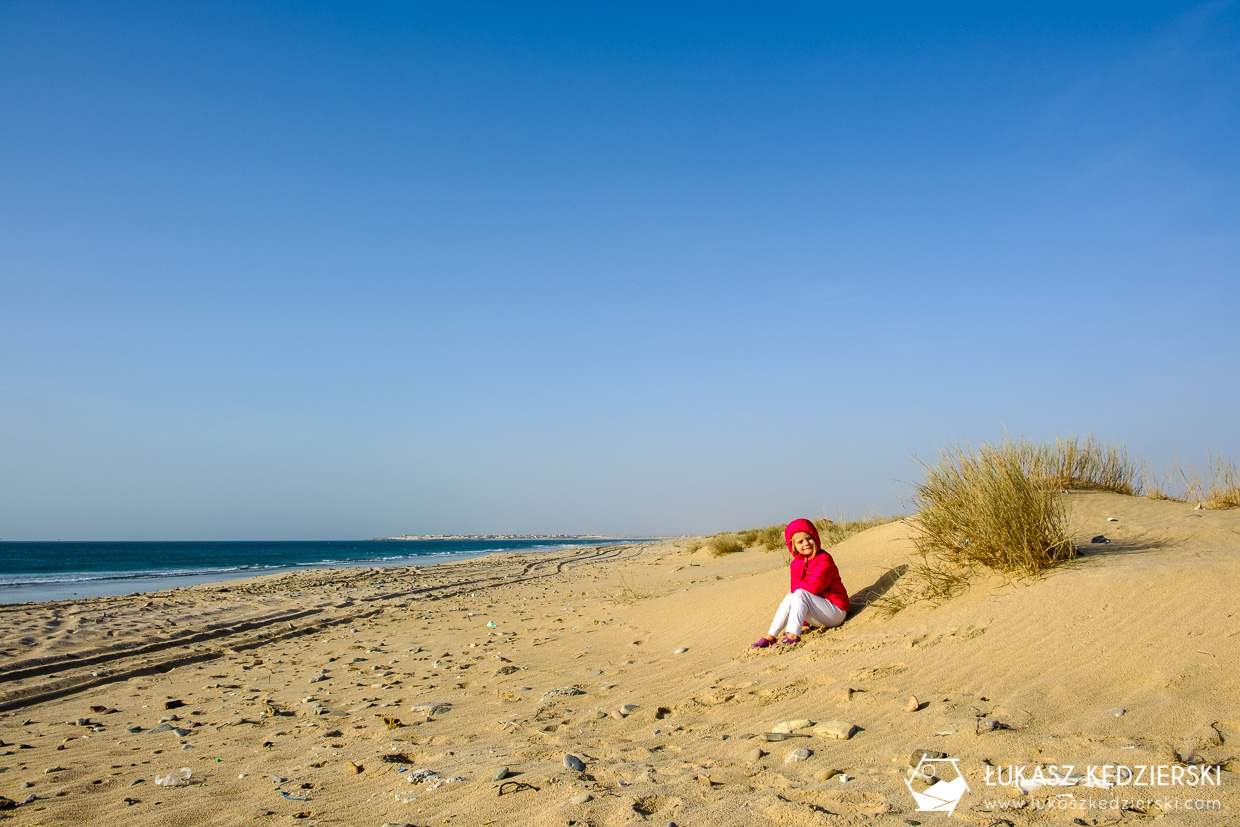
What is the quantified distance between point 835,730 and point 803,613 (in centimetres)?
247

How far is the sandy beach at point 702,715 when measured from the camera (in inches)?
128

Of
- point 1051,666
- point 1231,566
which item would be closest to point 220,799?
point 1051,666

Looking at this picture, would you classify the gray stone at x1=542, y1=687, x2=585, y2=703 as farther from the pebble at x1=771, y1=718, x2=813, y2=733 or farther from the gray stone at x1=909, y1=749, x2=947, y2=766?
the gray stone at x1=909, y1=749, x2=947, y2=766

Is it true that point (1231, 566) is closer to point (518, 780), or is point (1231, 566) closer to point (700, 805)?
point (700, 805)

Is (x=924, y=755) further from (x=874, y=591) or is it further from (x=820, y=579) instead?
(x=874, y=591)

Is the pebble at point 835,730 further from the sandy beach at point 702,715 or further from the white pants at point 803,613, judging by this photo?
the white pants at point 803,613

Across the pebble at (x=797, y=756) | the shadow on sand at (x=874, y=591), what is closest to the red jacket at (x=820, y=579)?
the shadow on sand at (x=874, y=591)

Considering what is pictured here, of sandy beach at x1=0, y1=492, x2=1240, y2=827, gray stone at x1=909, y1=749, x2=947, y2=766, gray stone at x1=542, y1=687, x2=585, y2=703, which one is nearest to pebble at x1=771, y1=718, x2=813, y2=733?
sandy beach at x1=0, y1=492, x2=1240, y2=827

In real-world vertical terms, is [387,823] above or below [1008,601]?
below

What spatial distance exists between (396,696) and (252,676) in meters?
2.40

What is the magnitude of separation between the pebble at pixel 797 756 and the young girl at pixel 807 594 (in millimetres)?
2699

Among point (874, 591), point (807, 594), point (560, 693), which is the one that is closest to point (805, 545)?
point (807, 594)

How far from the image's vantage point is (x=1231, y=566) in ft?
17.9

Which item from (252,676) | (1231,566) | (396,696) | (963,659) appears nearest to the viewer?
(963,659)
